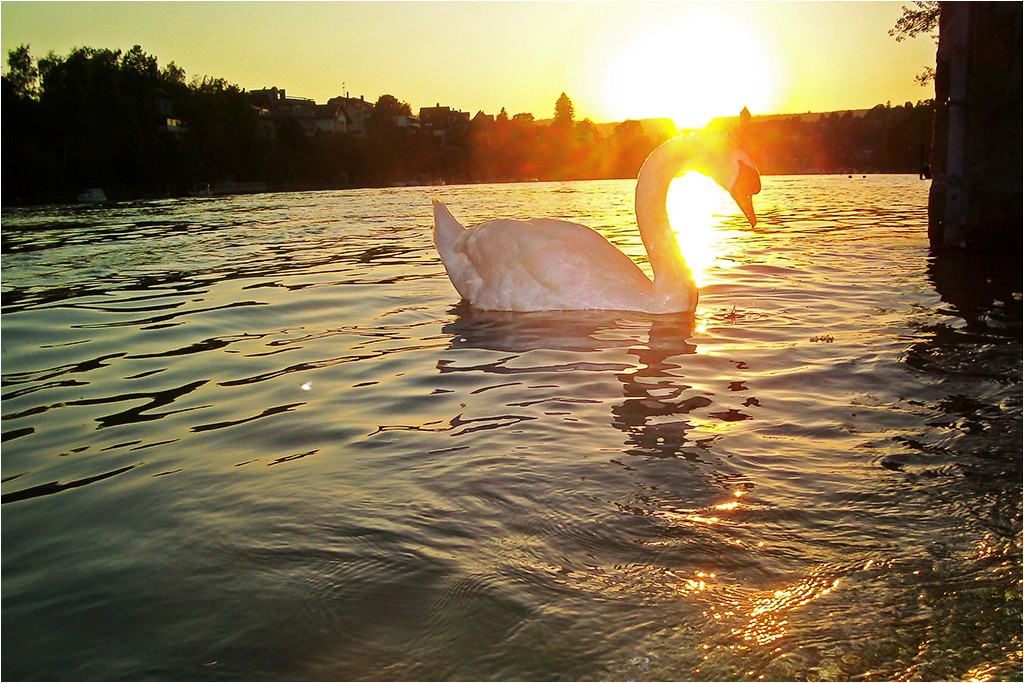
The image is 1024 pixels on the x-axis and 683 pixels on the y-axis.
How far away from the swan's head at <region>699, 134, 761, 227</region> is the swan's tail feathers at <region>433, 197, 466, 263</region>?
8.53 ft

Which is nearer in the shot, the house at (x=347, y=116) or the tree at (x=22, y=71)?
the tree at (x=22, y=71)

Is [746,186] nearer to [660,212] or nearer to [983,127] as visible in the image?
[660,212]

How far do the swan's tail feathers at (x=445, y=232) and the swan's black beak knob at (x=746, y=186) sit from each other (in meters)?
2.75

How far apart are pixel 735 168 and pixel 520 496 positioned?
5.00 m

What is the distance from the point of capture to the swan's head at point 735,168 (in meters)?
7.70

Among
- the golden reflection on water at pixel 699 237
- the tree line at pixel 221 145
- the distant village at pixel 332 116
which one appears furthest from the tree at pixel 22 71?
the golden reflection on water at pixel 699 237

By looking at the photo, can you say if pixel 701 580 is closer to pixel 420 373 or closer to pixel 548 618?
pixel 548 618

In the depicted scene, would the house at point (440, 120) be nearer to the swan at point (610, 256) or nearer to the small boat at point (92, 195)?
the small boat at point (92, 195)

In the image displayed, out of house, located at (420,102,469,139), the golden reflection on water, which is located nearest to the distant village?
house, located at (420,102,469,139)

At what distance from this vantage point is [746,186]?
7.73 m

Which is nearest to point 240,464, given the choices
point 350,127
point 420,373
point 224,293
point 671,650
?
point 420,373

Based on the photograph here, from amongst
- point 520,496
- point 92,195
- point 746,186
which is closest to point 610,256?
point 746,186

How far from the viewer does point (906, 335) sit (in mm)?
6559

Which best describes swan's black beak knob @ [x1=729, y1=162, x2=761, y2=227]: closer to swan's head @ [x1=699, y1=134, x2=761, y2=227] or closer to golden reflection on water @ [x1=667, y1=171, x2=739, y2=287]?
swan's head @ [x1=699, y1=134, x2=761, y2=227]
